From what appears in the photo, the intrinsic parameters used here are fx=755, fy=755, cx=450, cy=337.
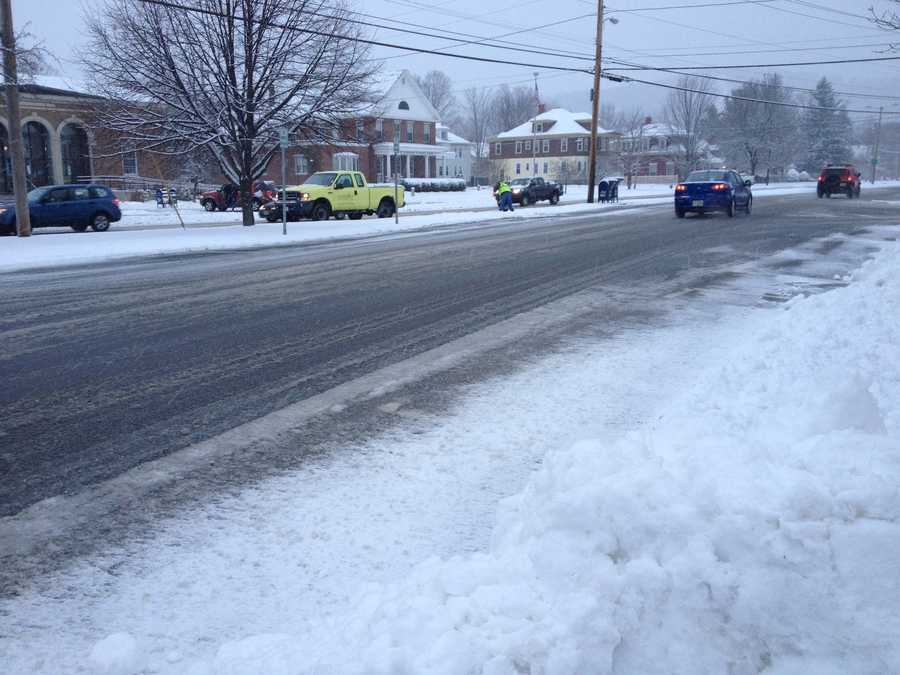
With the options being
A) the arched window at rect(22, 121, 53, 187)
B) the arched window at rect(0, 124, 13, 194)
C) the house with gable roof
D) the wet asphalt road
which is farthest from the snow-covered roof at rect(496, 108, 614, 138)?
the wet asphalt road

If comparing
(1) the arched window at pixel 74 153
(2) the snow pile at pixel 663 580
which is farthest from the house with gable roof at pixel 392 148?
(2) the snow pile at pixel 663 580

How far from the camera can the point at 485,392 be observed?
19.4ft

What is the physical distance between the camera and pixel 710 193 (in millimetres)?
25062

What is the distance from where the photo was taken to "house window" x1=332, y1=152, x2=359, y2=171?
2265 inches

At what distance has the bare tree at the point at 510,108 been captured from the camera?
447 ft

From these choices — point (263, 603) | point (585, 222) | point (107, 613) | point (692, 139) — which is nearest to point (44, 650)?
point (107, 613)

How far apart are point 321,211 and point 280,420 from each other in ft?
77.6

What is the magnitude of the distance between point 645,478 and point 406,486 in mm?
1548

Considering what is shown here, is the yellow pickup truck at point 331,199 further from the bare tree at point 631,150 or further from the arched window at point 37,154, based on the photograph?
the bare tree at point 631,150

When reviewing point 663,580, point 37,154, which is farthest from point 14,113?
point 37,154

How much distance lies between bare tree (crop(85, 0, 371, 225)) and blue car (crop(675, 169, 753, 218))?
11.2 metres

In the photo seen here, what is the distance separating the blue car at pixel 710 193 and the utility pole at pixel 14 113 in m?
19.9

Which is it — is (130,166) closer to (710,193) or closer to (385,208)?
(385,208)

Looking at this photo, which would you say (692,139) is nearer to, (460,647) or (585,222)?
(585,222)
